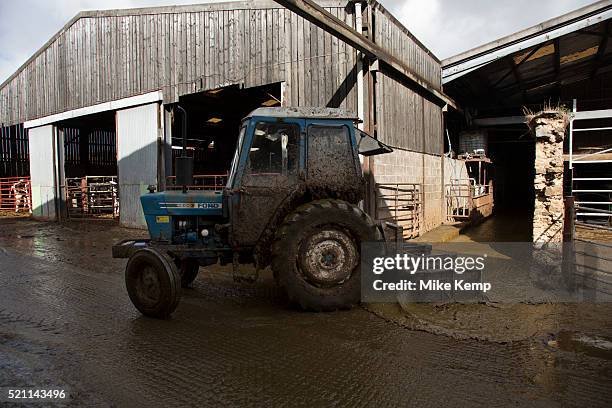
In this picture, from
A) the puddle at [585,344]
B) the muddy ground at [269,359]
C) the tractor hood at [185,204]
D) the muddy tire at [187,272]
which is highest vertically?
the tractor hood at [185,204]

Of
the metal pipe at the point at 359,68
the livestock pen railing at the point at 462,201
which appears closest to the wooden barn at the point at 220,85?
the metal pipe at the point at 359,68

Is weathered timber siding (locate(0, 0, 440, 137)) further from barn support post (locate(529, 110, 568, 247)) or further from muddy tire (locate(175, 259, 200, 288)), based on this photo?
muddy tire (locate(175, 259, 200, 288))

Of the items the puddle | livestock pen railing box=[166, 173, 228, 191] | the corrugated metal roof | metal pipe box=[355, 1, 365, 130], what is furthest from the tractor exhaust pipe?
livestock pen railing box=[166, 173, 228, 191]

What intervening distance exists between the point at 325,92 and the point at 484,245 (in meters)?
5.11

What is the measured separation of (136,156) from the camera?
1448cm

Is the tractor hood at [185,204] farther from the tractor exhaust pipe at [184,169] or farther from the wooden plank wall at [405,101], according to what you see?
the wooden plank wall at [405,101]

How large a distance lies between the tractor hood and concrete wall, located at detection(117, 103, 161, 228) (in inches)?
329

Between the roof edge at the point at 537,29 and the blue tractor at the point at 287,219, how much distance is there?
31.5ft

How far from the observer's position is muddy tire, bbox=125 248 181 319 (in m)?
5.25

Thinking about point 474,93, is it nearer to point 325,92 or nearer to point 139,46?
point 325,92

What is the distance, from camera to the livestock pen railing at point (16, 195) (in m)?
22.7

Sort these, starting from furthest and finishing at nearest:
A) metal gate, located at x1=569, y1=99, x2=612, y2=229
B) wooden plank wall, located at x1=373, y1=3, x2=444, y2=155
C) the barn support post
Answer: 1. metal gate, located at x1=569, y1=99, x2=612, y2=229
2. wooden plank wall, located at x1=373, y1=3, x2=444, y2=155
3. the barn support post

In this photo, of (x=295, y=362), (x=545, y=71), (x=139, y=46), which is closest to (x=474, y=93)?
(x=545, y=71)

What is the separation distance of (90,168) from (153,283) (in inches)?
874
